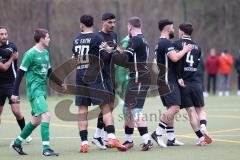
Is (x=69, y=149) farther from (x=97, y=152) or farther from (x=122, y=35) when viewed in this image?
(x=122, y=35)

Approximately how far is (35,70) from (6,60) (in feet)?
6.51

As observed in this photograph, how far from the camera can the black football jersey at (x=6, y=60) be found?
13.9 m

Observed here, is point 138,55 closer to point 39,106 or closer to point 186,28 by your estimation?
point 186,28

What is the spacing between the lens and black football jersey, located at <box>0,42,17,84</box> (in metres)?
13.9

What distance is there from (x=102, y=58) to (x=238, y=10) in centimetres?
2720

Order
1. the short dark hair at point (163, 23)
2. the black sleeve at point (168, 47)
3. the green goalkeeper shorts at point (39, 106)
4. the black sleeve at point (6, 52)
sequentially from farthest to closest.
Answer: the black sleeve at point (6, 52), the short dark hair at point (163, 23), the black sleeve at point (168, 47), the green goalkeeper shorts at point (39, 106)

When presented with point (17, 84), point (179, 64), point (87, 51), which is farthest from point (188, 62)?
point (17, 84)

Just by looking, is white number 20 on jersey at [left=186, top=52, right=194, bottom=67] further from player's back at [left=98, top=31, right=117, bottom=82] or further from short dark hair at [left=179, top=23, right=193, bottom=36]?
player's back at [left=98, top=31, right=117, bottom=82]

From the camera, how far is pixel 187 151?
12.2 meters

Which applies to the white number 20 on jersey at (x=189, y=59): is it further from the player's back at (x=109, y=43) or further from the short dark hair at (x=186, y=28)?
the player's back at (x=109, y=43)

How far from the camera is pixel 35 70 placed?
12172mm

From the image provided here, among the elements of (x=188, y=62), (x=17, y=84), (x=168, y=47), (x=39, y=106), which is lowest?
(x=39, y=106)

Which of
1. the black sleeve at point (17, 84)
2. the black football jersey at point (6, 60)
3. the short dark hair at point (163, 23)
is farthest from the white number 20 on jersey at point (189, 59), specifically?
the black football jersey at point (6, 60)

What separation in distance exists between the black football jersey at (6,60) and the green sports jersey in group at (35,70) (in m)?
1.83
